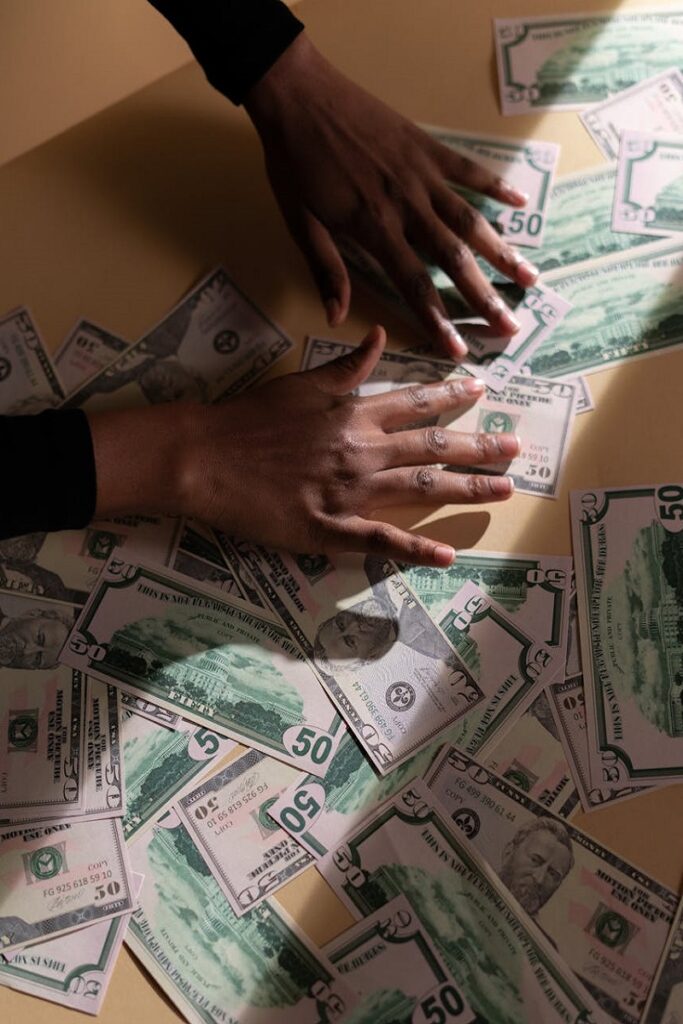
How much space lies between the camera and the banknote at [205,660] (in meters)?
1.23

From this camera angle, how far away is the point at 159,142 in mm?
1537

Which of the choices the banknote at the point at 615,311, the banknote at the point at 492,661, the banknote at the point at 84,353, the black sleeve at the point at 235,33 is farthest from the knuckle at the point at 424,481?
the black sleeve at the point at 235,33

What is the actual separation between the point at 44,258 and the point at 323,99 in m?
0.44

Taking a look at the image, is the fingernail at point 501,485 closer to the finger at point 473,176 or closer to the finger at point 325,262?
the finger at point 325,262

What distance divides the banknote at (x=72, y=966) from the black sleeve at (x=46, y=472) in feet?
1.49

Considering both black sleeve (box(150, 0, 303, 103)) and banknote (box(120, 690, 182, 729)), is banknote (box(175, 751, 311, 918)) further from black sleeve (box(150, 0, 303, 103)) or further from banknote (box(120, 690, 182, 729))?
black sleeve (box(150, 0, 303, 103))

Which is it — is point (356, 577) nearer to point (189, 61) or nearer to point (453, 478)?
point (453, 478)

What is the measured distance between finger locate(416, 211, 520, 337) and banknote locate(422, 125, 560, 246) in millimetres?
126

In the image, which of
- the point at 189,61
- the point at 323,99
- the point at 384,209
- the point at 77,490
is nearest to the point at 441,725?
the point at 77,490

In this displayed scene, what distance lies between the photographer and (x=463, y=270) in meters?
1.39

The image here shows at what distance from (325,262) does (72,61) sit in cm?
59

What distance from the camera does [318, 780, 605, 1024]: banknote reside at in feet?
3.61

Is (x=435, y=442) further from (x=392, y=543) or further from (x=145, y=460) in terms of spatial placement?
(x=145, y=460)

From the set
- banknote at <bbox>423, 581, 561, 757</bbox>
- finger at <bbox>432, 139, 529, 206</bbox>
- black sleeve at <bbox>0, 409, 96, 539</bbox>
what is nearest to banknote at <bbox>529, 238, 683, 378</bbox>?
finger at <bbox>432, 139, 529, 206</bbox>
